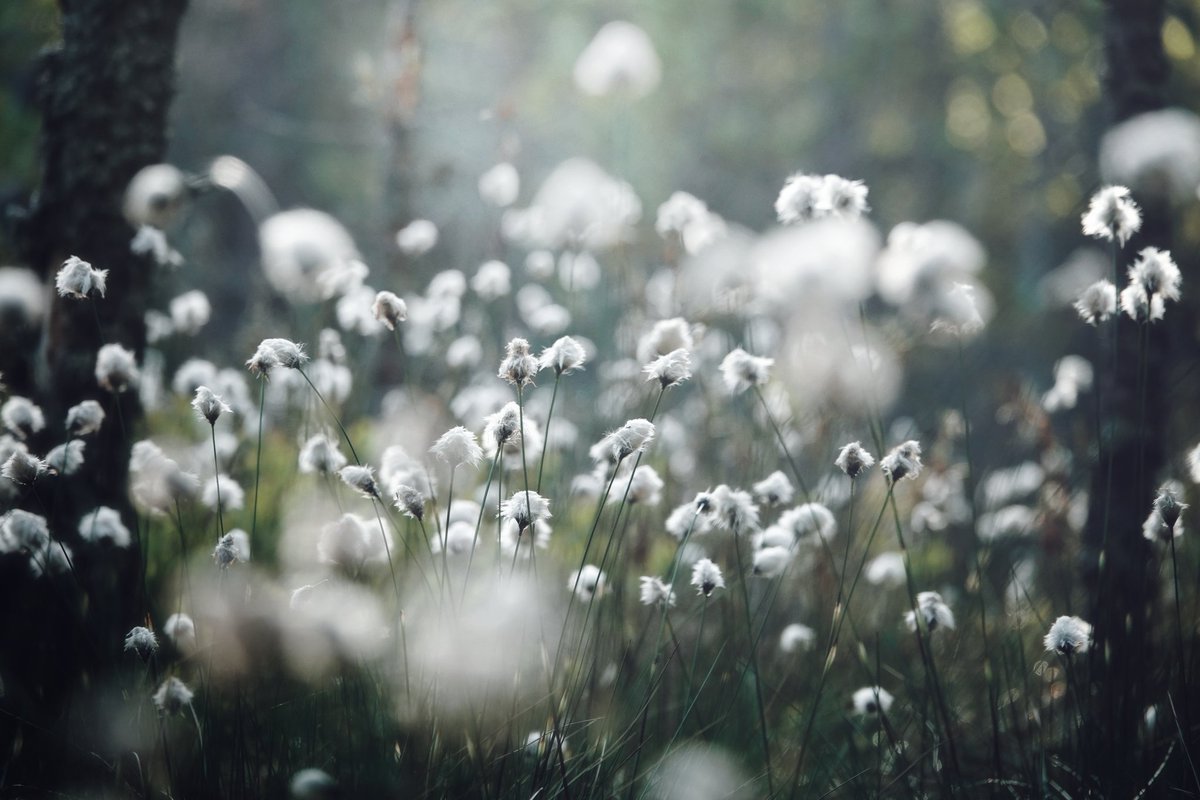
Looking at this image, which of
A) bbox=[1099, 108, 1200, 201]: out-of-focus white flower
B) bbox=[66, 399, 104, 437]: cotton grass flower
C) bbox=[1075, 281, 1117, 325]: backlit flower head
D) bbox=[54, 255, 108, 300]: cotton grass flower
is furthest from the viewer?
bbox=[1099, 108, 1200, 201]: out-of-focus white flower

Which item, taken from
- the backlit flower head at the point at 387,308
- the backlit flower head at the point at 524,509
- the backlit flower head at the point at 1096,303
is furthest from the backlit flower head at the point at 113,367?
the backlit flower head at the point at 1096,303

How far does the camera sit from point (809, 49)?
647 inches

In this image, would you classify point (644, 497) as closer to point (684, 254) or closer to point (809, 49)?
point (684, 254)

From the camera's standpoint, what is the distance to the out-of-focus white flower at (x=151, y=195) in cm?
305

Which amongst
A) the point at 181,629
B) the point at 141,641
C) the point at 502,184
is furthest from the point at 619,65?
the point at 141,641

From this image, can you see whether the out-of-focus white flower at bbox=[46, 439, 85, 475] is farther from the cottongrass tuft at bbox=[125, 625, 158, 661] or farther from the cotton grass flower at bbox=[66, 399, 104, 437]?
the cottongrass tuft at bbox=[125, 625, 158, 661]

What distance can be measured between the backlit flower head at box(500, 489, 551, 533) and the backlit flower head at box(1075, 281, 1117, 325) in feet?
4.81

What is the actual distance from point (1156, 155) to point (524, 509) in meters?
2.14

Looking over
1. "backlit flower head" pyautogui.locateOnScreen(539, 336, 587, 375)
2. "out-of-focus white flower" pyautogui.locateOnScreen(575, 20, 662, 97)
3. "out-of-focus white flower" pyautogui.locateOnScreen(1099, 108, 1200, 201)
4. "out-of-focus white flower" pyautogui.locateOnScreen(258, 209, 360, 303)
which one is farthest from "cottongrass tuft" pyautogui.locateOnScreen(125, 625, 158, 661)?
"out-of-focus white flower" pyautogui.locateOnScreen(575, 20, 662, 97)

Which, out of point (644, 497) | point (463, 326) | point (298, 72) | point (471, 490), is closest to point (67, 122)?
point (471, 490)

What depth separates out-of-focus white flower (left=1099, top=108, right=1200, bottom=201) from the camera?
8.71ft

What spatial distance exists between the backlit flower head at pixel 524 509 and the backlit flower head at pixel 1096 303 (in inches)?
57.8

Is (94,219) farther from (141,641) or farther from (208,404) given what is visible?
(141,641)

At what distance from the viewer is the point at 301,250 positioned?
12.8ft
